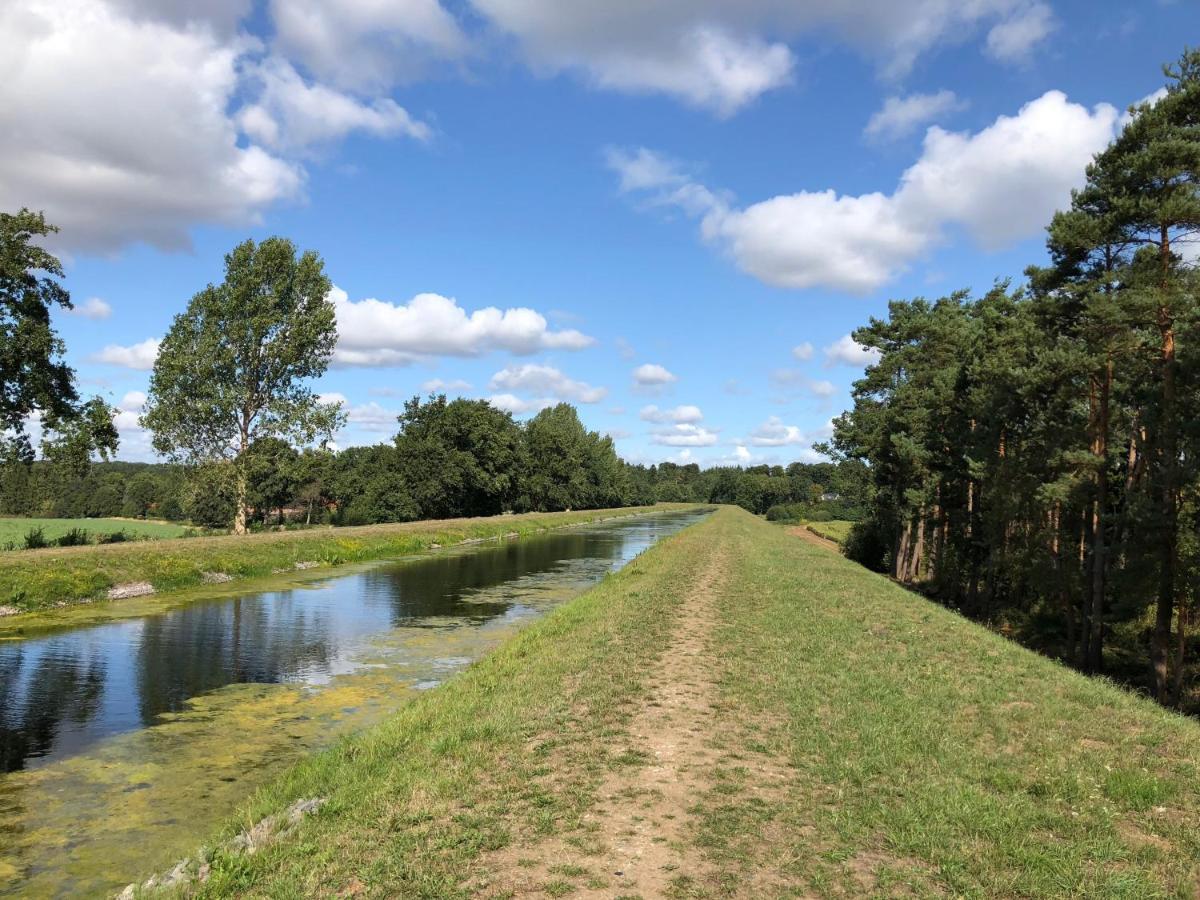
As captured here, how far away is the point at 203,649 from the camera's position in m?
16.5

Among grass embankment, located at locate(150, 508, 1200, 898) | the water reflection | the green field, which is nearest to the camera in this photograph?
grass embankment, located at locate(150, 508, 1200, 898)

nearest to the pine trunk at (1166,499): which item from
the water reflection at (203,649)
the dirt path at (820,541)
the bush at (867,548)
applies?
the water reflection at (203,649)

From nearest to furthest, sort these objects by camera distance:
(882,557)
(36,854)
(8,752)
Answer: (36,854) < (8,752) < (882,557)

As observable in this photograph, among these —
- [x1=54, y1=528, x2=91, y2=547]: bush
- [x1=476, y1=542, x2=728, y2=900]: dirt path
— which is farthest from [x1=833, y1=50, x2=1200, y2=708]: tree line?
[x1=54, y1=528, x2=91, y2=547]: bush

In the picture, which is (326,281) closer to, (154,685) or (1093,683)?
(154,685)

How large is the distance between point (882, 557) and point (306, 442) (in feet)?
142

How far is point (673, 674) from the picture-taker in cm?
1184

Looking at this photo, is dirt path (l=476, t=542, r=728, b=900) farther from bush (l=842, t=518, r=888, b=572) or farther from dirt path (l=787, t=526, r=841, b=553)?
dirt path (l=787, t=526, r=841, b=553)

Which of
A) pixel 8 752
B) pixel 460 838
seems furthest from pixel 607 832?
pixel 8 752

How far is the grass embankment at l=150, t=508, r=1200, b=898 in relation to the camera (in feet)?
17.8

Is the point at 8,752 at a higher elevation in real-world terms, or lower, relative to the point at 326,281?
lower

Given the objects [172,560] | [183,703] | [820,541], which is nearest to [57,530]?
[172,560]

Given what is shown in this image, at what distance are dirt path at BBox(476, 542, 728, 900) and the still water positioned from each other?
3.78 m

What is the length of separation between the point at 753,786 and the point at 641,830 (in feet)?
5.10
